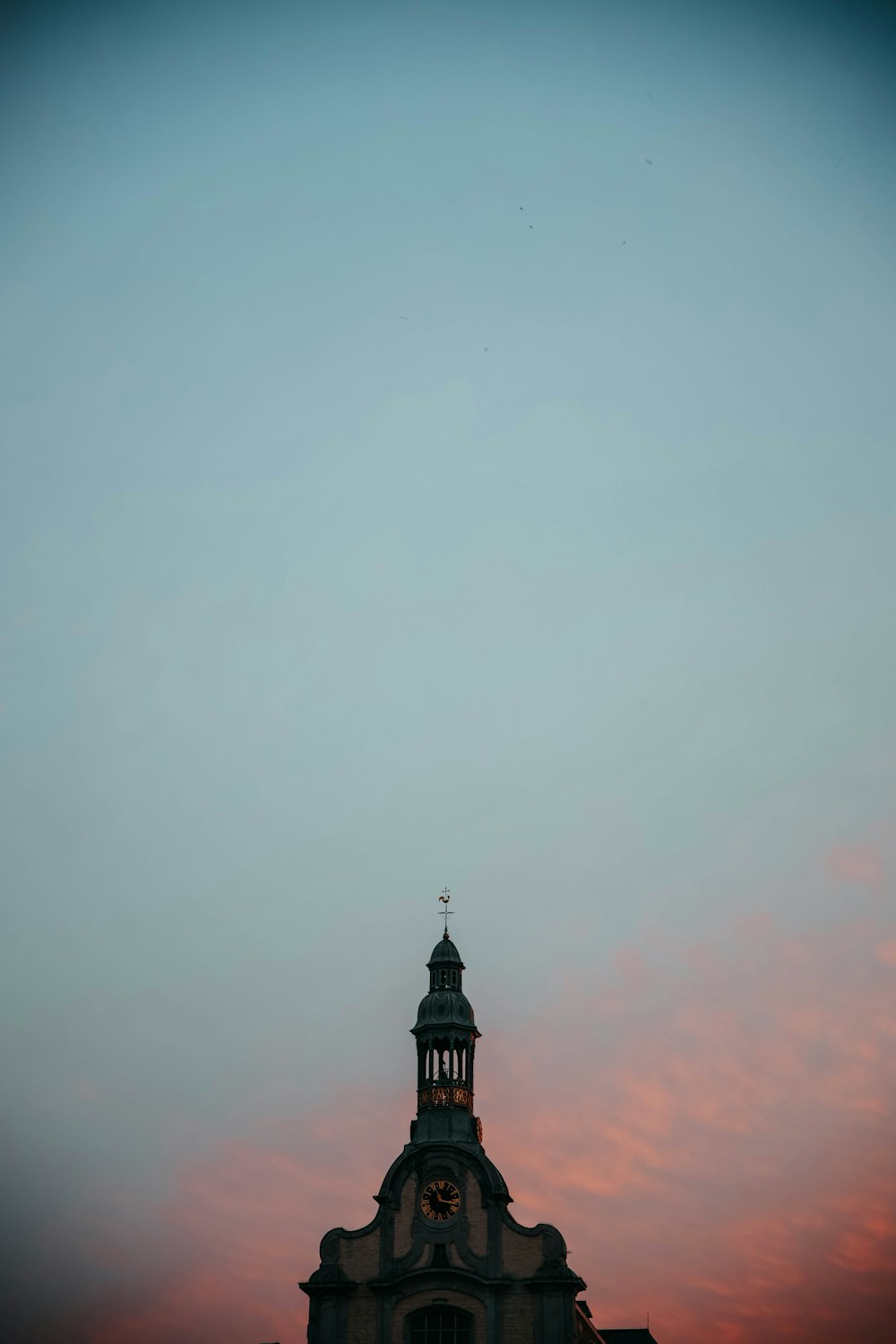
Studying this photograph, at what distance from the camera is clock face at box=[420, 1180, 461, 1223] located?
6500cm

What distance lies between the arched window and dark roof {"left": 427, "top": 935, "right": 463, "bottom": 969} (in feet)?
55.9

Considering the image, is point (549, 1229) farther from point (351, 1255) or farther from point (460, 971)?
point (460, 971)

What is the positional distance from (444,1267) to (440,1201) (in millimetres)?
2882

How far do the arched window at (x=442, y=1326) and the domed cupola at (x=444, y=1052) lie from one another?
24.8 ft

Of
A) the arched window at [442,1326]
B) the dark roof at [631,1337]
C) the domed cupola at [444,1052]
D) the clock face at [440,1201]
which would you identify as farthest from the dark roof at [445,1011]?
the dark roof at [631,1337]

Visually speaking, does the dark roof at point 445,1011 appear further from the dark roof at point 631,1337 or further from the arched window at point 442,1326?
the dark roof at point 631,1337

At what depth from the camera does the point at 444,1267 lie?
63.7 m

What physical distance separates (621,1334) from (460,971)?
42393 mm

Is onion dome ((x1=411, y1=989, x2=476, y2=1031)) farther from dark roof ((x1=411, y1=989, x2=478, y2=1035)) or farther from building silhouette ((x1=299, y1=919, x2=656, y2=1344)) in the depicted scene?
building silhouette ((x1=299, y1=919, x2=656, y2=1344))

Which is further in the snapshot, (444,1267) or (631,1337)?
(631,1337)

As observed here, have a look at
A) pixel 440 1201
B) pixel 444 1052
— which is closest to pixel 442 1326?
pixel 440 1201

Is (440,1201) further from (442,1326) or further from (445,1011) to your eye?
(445,1011)

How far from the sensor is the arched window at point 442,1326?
206ft

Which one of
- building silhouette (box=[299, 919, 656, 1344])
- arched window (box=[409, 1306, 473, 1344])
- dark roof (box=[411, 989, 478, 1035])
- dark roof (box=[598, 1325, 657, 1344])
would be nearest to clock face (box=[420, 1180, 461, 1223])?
building silhouette (box=[299, 919, 656, 1344])
